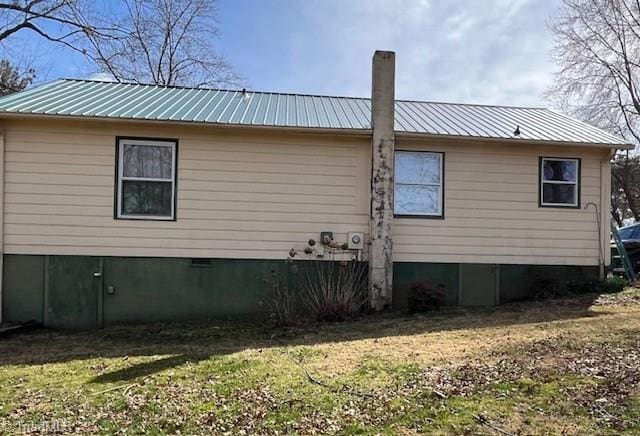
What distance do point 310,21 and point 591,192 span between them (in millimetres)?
7498

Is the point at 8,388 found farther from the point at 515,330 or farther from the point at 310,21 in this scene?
the point at 310,21

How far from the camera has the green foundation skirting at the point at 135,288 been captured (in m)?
8.35

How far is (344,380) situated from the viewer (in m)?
4.75

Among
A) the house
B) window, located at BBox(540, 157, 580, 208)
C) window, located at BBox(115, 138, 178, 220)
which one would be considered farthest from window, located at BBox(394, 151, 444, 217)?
window, located at BBox(115, 138, 178, 220)

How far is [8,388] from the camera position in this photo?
4.89m

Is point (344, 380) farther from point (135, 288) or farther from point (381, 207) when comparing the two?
point (135, 288)

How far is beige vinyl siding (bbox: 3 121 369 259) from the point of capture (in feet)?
27.5

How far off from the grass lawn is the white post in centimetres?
139

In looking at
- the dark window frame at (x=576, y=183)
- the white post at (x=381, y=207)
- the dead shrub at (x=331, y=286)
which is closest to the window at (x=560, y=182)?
the dark window frame at (x=576, y=183)

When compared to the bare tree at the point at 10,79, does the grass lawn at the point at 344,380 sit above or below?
below

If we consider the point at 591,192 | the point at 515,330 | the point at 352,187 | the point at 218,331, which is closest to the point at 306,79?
the point at 352,187

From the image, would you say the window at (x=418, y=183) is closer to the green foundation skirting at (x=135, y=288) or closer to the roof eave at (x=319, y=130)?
the roof eave at (x=319, y=130)

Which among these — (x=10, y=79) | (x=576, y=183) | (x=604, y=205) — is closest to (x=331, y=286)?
(x=576, y=183)

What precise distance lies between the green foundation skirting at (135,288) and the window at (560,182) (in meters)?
2.83
